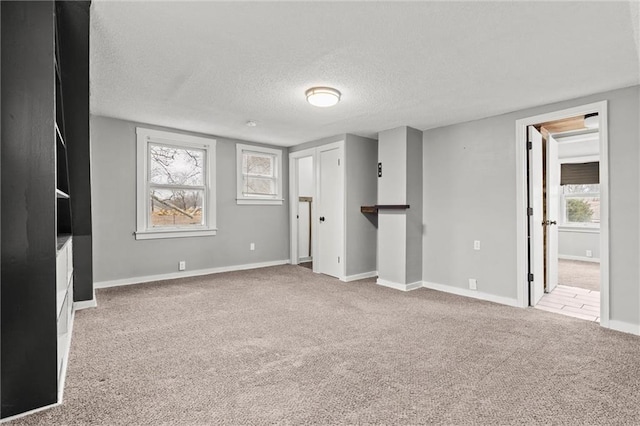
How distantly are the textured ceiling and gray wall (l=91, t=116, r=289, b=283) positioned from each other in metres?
0.71

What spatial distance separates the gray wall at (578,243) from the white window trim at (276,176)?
5.95m

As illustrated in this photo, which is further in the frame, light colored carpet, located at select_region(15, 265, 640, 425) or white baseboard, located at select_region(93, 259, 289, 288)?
white baseboard, located at select_region(93, 259, 289, 288)

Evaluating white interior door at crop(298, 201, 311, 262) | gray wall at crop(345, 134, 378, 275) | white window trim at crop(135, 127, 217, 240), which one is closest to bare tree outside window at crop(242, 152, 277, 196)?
white window trim at crop(135, 127, 217, 240)

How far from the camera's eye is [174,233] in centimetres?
496

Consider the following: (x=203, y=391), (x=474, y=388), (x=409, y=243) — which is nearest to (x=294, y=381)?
(x=203, y=391)

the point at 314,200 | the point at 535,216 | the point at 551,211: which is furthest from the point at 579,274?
the point at 314,200

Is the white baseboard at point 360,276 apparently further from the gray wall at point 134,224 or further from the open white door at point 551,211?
the open white door at point 551,211

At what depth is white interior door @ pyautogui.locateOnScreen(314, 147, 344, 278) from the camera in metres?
5.21

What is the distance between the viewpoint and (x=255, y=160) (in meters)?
5.97

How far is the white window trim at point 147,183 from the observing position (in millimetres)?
4645

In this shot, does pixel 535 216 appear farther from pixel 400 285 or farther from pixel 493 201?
pixel 400 285

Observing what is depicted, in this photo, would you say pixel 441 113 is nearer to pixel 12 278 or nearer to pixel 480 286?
pixel 480 286

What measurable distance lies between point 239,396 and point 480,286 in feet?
10.8

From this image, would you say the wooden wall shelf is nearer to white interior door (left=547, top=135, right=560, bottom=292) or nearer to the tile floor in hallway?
white interior door (left=547, top=135, right=560, bottom=292)
